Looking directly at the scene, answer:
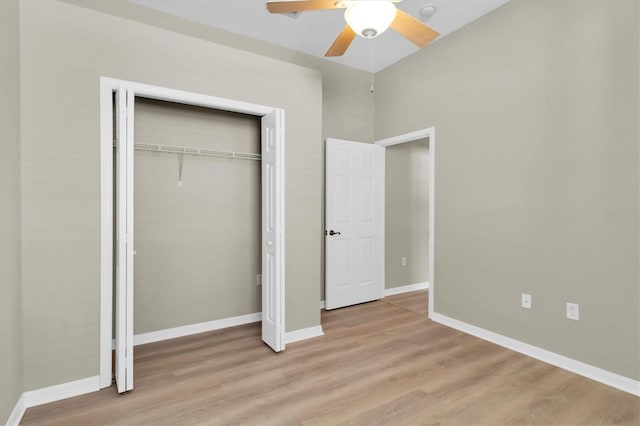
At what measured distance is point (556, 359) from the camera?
2.60 metres

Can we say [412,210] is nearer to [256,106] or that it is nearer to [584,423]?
[256,106]

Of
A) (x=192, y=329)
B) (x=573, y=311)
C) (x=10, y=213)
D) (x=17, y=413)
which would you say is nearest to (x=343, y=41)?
(x=10, y=213)

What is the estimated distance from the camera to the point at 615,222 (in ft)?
7.57

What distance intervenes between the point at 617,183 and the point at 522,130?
32.4 inches

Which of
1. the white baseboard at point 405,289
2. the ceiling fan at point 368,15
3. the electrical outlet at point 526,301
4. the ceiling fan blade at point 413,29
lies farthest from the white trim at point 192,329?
the ceiling fan blade at point 413,29

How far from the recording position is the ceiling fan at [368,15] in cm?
160

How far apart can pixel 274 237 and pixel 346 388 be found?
1.34 m

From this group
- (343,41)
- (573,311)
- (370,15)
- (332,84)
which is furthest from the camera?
(332,84)

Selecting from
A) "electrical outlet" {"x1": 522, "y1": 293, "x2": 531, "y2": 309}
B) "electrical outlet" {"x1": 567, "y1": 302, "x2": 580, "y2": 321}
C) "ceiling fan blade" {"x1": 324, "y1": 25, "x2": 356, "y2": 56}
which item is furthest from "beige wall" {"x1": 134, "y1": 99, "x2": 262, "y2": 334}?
"electrical outlet" {"x1": 567, "y1": 302, "x2": 580, "y2": 321}

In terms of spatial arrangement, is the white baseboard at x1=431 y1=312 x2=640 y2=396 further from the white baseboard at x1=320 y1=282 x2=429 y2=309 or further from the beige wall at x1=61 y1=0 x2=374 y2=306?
the beige wall at x1=61 y1=0 x2=374 y2=306

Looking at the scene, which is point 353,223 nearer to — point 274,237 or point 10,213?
point 274,237

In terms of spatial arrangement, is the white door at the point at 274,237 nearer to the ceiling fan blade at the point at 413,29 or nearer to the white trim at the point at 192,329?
the white trim at the point at 192,329

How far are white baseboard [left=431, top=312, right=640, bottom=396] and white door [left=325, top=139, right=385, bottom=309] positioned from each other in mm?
1178

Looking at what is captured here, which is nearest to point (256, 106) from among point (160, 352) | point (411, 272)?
point (160, 352)
